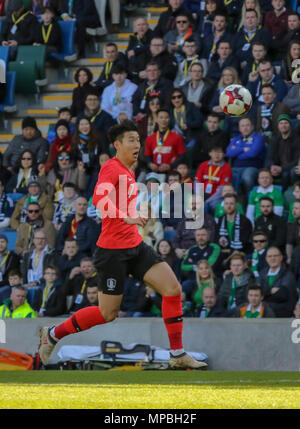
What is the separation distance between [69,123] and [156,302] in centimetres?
460

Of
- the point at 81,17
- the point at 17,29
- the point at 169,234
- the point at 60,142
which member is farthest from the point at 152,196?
the point at 17,29

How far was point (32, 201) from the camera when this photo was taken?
614 inches

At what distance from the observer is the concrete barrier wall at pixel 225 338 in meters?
11.3

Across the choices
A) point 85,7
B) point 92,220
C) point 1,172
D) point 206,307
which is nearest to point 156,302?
point 206,307

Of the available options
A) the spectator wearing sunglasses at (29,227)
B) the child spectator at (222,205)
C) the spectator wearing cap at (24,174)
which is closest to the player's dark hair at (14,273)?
the spectator wearing sunglasses at (29,227)

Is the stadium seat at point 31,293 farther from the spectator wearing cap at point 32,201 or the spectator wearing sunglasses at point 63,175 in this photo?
the spectator wearing sunglasses at point 63,175

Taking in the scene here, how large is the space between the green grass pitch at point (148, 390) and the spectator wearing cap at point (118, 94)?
685 cm

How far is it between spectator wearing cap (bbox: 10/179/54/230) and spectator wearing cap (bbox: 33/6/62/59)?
3.75 meters

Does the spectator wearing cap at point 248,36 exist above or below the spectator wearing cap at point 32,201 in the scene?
above

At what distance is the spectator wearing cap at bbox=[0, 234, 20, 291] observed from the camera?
14.7 m

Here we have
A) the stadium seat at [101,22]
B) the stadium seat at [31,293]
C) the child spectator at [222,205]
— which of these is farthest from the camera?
the stadium seat at [101,22]

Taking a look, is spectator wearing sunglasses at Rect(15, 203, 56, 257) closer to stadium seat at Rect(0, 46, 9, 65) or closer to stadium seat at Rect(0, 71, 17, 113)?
stadium seat at Rect(0, 71, 17, 113)

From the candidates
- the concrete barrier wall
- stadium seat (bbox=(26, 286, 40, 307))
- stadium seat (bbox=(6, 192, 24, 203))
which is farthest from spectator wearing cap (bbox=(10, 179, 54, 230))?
the concrete barrier wall

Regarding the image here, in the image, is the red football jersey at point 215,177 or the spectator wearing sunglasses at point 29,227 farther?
the spectator wearing sunglasses at point 29,227
